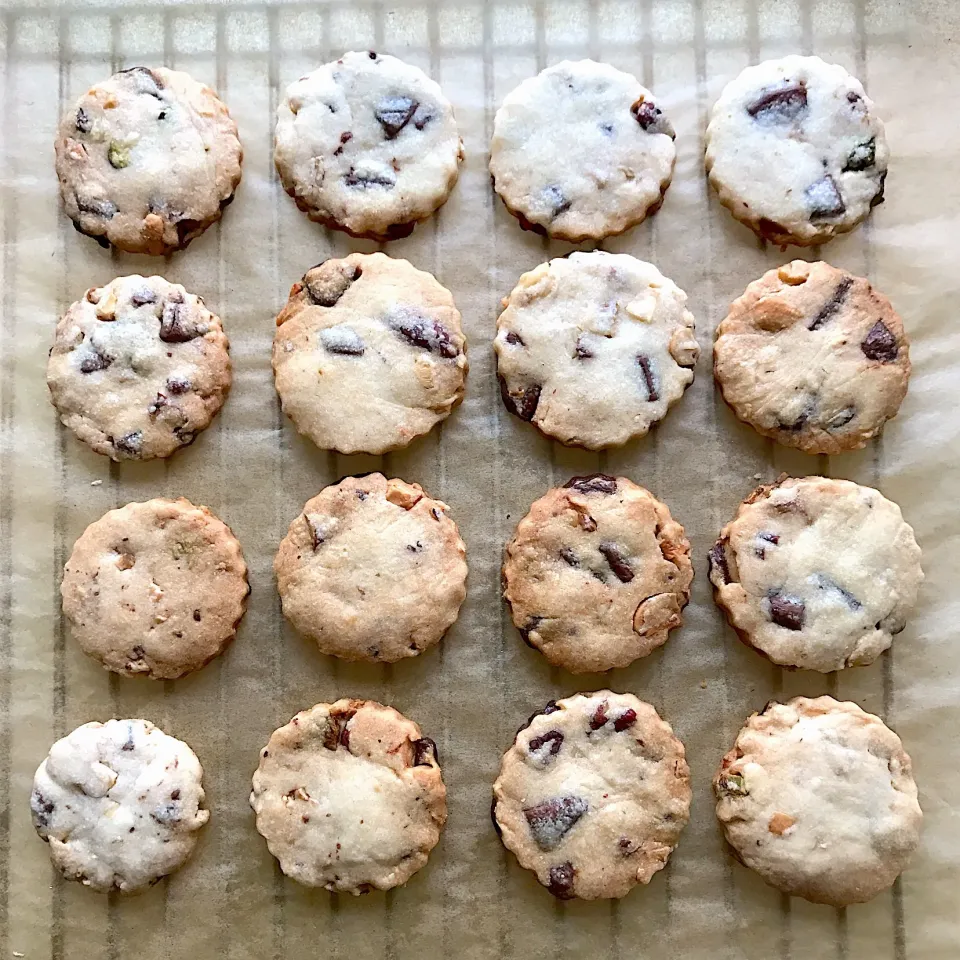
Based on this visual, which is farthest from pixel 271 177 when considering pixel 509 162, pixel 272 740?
pixel 272 740

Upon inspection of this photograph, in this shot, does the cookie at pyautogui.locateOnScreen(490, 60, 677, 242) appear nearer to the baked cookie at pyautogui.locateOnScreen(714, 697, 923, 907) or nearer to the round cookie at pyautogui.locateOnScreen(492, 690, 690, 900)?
the round cookie at pyautogui.locateOnScreen(492, 690, 690, 900)

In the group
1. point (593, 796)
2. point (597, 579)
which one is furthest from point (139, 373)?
point (593, 796)

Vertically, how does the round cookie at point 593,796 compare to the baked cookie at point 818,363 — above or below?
below

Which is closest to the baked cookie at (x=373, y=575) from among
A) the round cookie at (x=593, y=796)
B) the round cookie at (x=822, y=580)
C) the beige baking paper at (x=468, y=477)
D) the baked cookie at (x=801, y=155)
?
the beige baking paper at (x=468, y=477)

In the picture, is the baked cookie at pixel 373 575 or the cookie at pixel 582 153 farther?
the cookie at pixel 582 153

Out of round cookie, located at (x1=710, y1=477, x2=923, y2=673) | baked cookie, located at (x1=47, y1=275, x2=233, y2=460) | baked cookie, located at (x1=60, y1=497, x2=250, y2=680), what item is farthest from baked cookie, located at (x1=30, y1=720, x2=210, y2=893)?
round cookie, located at (x1=710, y1=477, x2=923, y2=673)

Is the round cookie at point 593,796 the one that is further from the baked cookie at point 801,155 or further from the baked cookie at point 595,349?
the baked cookie at point 801,155

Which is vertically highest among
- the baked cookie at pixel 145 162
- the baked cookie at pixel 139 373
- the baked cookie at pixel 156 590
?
the baked cookie at pixel 145 162

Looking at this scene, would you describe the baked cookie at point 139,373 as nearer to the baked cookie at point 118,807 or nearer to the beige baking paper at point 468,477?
the beige baking paper at point 468,477
